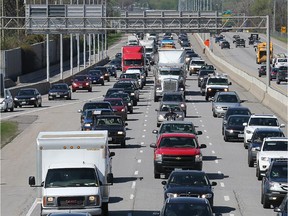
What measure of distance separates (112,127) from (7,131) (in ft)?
38.9

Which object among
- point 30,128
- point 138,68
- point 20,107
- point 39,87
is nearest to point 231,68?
point 138,68

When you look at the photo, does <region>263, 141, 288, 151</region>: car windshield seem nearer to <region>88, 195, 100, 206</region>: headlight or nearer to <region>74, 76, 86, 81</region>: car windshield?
<region>88, 195, 100, 206</region>: headlight

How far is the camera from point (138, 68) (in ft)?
324

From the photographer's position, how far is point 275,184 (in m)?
28.2

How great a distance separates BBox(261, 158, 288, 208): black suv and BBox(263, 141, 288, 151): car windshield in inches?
217

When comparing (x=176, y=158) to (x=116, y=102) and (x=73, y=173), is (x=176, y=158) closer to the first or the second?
(x=73, y=173)

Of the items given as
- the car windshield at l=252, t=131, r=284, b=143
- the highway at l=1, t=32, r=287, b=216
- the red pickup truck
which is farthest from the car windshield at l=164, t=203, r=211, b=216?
the car windshield at l=252, t=131, r=284, b=143

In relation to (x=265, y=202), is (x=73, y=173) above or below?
above

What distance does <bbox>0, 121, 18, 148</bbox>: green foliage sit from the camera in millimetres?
51500

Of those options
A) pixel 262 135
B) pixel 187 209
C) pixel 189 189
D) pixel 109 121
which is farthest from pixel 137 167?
pixel 187 209

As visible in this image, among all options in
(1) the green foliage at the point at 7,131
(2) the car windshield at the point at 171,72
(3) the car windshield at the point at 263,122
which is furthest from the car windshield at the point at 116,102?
(2) the car windshield at the point at 171,72

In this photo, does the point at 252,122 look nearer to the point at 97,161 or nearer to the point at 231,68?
the point at 97,161

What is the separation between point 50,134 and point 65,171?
186 centimetres

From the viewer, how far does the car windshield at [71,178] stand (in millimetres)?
25891
